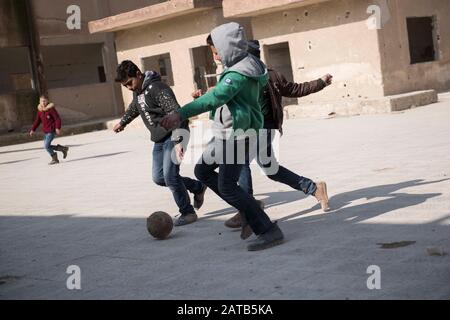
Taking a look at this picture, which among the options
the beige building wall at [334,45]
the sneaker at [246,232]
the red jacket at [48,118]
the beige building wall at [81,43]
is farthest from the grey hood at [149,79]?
the beige building wall at [81,43]

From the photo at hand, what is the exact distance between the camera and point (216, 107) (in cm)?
518

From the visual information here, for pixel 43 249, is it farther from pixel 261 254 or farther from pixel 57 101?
pixel 57 101

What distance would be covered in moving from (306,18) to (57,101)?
12.4 m

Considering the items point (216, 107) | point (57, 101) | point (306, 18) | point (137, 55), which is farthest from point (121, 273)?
point (57, 101)

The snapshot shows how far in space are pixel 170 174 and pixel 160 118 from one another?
0.54 m

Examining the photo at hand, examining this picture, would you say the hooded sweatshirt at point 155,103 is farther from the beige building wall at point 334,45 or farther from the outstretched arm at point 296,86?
the beige building wall at point 334,45

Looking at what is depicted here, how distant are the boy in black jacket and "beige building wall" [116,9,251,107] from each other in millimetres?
15435

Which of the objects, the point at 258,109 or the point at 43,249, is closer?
the point at 258,109

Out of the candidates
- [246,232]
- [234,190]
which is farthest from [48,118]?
[234,190]

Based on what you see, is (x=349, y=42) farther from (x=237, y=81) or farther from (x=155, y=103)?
(x=237, y=81)

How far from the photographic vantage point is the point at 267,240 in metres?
5.56

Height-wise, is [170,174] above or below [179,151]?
below

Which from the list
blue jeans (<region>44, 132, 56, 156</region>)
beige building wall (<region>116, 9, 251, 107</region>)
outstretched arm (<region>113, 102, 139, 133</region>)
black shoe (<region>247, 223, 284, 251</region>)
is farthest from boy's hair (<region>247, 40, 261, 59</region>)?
beige building wall (<region>116, 9, 251, 107</region>)

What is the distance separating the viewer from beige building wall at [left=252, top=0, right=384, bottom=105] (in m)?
18.2
